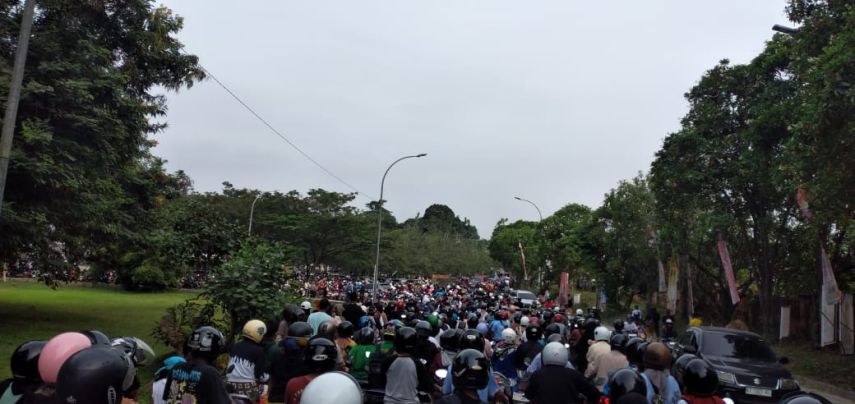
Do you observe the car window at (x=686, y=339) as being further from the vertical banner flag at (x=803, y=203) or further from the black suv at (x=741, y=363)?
the vertical banner flag at (x=803, y=203)

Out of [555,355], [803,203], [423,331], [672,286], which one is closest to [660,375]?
[555,355]

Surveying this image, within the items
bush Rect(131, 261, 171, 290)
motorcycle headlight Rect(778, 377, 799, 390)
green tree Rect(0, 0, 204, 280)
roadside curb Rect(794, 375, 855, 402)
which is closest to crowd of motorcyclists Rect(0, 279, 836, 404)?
motorcycle headlight Rect(778, 377, 799, 390)

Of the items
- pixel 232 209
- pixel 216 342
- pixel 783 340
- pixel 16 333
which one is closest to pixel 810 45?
pixel 783 340

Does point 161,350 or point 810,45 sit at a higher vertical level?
point 810,45

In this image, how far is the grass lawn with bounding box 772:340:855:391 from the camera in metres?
18.0

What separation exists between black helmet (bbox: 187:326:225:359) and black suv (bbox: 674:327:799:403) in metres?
8.92

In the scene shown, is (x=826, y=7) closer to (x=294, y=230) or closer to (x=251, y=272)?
(x=251, y=272)

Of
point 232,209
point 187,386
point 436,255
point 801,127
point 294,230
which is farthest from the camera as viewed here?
point 436,255

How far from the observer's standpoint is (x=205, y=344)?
482cm

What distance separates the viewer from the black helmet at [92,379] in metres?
3.12

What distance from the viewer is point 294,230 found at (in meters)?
48.0

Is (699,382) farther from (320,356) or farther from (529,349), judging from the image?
(529,349)

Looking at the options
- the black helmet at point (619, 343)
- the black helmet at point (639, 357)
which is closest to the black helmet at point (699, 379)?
the black helmet at point (639, 357)

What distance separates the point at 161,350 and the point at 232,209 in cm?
3603
